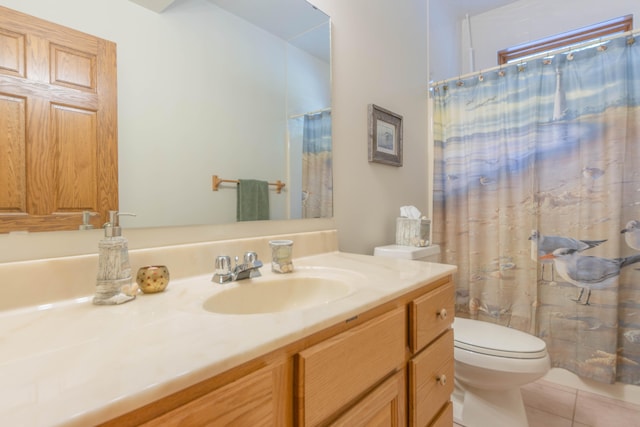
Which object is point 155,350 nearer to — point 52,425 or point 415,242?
point 52,425

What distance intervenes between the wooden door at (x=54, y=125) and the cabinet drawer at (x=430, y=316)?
792 millimetres

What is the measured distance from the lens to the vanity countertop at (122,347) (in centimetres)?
32

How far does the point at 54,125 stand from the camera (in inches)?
26.1

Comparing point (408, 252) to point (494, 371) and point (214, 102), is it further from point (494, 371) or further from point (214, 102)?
point (214, 102)

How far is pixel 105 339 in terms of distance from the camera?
47cm

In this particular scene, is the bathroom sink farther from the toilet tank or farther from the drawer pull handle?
the toilet tank

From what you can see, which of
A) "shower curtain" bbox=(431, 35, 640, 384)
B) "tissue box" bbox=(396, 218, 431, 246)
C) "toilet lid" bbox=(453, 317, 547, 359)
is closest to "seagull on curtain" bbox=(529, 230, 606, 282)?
"shower curtain" bbox=(431, 35, 640, 384)

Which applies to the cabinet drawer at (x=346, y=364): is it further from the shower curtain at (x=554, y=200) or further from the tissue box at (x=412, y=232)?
the shower curtain at (x=554, y=200)

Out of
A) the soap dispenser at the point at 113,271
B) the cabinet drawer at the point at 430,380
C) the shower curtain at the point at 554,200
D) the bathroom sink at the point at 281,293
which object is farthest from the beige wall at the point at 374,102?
the soap dispenser at the point at 113,271

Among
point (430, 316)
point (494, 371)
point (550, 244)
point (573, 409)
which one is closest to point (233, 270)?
point (430, 316)

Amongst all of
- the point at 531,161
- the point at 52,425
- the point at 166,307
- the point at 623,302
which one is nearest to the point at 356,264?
the point at 166,307

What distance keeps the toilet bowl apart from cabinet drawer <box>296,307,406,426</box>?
2.29 ft

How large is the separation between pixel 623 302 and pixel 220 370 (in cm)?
202

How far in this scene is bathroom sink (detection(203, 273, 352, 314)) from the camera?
0.82 metres
